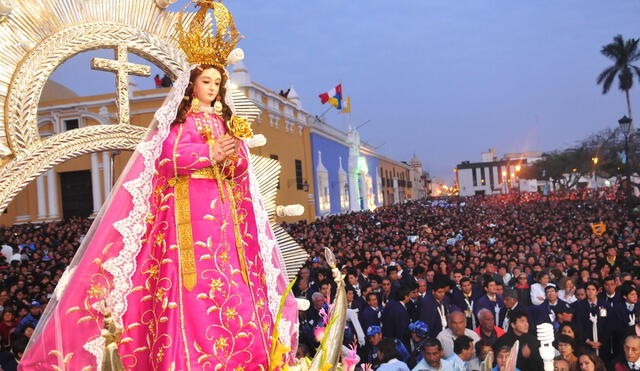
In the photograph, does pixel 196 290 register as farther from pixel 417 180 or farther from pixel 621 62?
pixel 417 180

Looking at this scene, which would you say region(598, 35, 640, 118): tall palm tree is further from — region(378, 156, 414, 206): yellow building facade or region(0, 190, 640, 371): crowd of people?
region(0, 190, 640, 371): crowd of people

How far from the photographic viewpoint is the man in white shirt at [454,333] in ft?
18.9

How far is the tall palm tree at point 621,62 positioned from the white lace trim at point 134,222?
1736 inches

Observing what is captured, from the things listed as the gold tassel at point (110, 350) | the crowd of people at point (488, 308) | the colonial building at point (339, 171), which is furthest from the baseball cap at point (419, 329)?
the colonial building at point (339, 171)

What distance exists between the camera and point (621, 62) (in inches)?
1671

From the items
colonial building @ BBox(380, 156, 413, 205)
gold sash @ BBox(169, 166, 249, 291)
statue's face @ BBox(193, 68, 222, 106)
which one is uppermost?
colonial building @ BBox(380, 156, 413, 205)

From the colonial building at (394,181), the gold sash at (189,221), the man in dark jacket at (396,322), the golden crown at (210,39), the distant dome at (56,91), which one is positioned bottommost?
the man in dark jacket at (396,322)

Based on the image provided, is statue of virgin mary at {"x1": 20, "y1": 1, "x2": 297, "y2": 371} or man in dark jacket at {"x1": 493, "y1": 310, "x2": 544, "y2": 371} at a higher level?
statue of virgin mary at {"x1": 20, "y1": 1, "x2": 297, "y2": 371}

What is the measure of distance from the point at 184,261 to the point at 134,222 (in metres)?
0.36

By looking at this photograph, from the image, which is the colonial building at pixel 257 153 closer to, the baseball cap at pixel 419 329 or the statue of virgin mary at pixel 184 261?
the baseball cap at pixel 419 329

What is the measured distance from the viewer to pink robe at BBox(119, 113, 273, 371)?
323 cm

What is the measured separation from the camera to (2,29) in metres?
3.96

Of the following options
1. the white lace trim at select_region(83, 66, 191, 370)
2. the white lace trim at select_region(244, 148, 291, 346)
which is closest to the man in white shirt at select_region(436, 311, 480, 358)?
the white lace trim at select_region(244, 148, 291, 346)

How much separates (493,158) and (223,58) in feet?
343
